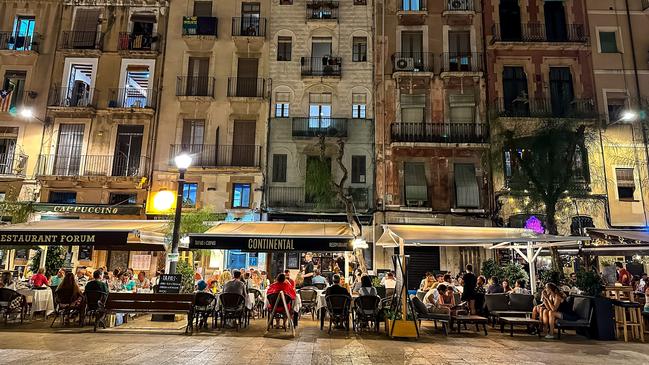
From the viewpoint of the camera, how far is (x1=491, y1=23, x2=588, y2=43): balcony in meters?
22.0

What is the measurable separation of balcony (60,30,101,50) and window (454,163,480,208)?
65.0 feet

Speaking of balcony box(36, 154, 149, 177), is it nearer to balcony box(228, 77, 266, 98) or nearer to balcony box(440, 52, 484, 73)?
balcony box(228, 77, 266, 98)

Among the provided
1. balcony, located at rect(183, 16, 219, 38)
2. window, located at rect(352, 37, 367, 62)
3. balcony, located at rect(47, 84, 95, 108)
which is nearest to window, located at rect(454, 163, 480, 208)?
window, located at rect(352, 37, 367, 62)

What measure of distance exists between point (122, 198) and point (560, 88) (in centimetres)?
2286

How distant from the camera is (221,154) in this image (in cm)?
2169

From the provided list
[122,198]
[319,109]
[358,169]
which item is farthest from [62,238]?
[319,109]

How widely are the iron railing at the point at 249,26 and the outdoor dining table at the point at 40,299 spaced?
15.8 metres

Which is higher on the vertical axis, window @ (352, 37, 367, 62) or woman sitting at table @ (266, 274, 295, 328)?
window @ (352, 37, 367, 62)

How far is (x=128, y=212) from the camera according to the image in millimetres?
20703

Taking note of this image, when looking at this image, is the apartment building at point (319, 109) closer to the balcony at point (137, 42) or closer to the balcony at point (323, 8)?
the balcony at point (323, 8)

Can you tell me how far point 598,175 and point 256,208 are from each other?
16649mm

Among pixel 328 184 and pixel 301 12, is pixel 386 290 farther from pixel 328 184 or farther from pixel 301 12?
pixel 301 12

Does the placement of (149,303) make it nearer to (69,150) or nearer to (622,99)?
(69,150)

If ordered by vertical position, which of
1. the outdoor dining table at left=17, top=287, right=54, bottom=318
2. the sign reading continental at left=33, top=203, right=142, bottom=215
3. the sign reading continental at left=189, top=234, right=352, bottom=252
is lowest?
the outdoor dining table at left=17, top=287, right=54, bottom=318
